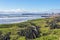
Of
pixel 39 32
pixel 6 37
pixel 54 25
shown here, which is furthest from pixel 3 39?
pixel 54 25

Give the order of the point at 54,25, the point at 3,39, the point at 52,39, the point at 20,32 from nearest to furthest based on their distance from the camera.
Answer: the point at 52,39 < the point at 3,39 < the point at 20,32 < the point at 54,25

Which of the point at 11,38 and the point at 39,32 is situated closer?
the point at 11,38

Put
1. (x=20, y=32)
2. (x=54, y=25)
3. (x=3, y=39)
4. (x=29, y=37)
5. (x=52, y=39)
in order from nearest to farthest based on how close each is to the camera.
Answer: (x=52, y=39) < (x=3, y=39) < (x=29, y=37) < (x=20, y=32) < (x=54, y=25)

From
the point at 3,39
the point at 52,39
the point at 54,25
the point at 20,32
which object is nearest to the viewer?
the point at 52,39

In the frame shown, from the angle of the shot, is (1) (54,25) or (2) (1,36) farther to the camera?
(1) (54,25)

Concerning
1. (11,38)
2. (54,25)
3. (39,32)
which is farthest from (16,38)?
(54,25)

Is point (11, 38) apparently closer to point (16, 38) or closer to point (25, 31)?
point (16, 38)

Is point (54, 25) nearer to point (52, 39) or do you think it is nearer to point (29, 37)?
point (29, 37)

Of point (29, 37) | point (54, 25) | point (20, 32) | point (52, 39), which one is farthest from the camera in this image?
point (54, 25)

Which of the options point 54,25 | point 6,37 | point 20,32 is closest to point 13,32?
point 20,32
